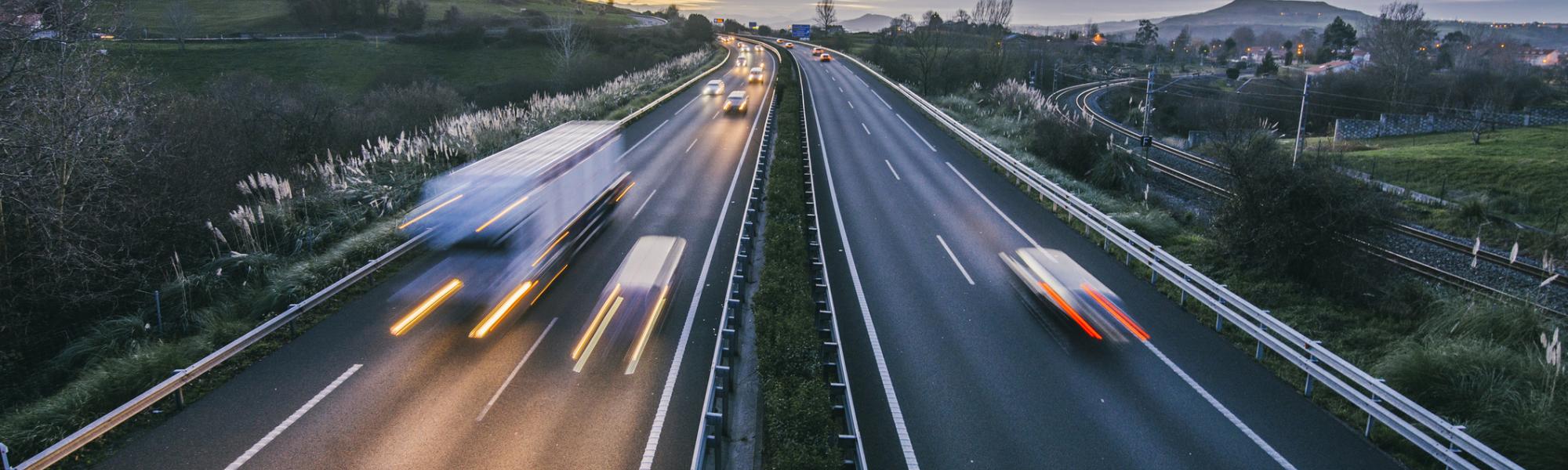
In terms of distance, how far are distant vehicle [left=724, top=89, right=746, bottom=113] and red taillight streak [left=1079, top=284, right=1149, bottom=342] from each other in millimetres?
30538

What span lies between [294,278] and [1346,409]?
56.1 feet

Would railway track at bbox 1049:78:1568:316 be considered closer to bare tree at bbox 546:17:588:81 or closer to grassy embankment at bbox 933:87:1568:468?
grassy embankment at bbox 933:87:1568:468

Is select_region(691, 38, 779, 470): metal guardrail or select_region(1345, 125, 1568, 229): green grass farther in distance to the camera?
select_region(1345, 125, 1568, 229): green grass

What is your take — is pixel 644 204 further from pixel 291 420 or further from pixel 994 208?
pixel 291 420

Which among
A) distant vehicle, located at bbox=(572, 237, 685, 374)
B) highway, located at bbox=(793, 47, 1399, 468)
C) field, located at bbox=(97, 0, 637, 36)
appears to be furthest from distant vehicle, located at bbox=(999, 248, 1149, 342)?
field, located at bbox=(97, 0, 637, 36)

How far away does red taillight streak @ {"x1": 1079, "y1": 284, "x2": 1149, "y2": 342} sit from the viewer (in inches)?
499

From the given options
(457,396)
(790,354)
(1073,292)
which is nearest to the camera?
(457,396)

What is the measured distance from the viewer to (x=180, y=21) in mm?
71875

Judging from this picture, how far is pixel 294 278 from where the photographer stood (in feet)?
45.6

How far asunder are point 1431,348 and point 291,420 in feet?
51.4

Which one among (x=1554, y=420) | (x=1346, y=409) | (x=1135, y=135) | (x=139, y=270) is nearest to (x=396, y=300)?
(x=139, y=270)

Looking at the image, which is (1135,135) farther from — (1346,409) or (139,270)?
(139,270)

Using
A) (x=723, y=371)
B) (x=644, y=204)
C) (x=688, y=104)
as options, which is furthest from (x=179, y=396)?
(x=688, y=104)

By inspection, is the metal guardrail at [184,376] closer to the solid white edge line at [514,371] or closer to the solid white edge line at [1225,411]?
the solid white edge line at [514,371]
